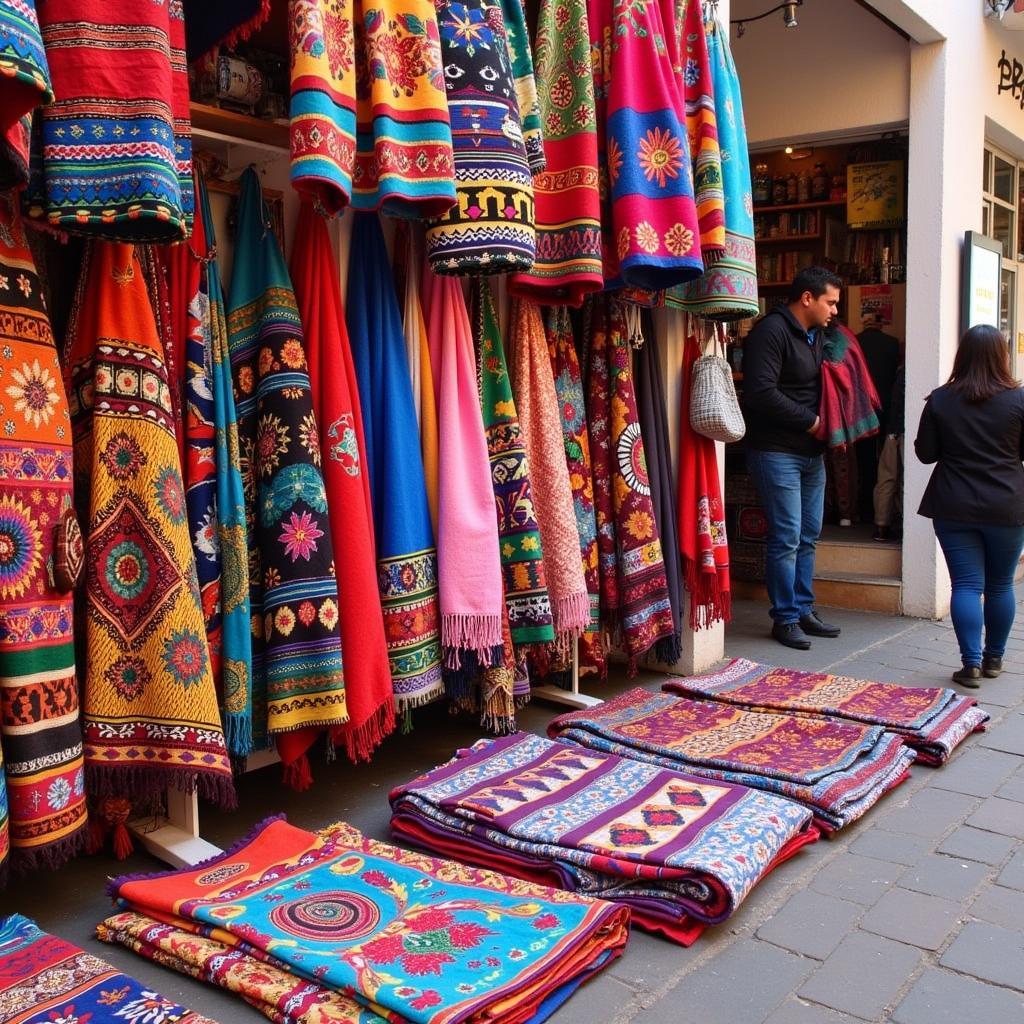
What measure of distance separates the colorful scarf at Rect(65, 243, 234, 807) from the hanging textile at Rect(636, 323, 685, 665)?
227 cm

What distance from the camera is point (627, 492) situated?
162 inches

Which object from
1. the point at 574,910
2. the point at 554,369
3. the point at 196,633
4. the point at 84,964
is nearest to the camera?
the point at 84,964

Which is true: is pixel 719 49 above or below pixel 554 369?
above

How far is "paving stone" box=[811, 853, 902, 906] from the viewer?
2.60 meters

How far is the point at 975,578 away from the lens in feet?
15.1

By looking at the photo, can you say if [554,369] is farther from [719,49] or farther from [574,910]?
[574,910]

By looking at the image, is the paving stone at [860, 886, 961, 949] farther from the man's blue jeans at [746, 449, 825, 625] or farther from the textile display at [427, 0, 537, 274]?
the man's blue jeans at [746, 449, 825, 625]

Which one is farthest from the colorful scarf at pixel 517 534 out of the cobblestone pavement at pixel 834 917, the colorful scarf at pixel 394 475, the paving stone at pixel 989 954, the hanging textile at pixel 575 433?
the paving stone at pixel 989 954

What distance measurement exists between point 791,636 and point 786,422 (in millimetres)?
1116

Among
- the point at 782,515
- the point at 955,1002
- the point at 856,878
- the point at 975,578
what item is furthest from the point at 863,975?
the point at 782,515

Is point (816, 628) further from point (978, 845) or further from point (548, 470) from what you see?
point (978, 845)

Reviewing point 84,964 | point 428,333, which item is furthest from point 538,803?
point 428,333

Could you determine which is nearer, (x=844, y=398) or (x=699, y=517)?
(x=699, y=517)

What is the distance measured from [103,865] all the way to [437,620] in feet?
3.84
